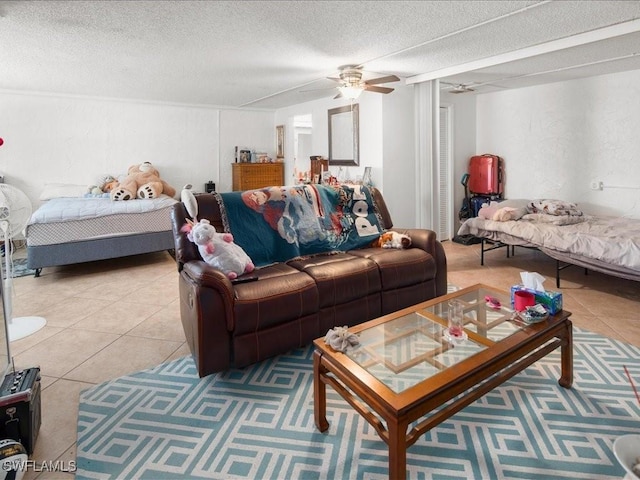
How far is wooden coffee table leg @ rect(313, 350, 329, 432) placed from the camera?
65.7 inches

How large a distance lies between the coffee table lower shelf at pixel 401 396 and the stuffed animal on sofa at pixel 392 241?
4.31ft

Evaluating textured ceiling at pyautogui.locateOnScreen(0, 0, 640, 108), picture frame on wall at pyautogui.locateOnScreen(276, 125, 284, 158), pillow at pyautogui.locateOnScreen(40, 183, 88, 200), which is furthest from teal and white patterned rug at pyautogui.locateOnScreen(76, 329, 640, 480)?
picture frame on wall at pyautogui.locateOnScreen(276, 125, 284, 158)

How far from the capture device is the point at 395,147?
4.59 metres

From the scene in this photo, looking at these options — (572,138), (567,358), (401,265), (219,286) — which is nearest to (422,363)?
(567,358)

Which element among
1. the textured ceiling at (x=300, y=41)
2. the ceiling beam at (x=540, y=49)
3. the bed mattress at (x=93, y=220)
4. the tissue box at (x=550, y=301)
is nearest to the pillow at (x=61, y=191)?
the bed mattress at (x=93, y=220)

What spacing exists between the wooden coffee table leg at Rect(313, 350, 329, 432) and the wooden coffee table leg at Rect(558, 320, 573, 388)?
A: 1249 millimetres

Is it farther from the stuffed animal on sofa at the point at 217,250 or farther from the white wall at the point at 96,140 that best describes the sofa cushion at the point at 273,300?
the white wall at the point at 96,140

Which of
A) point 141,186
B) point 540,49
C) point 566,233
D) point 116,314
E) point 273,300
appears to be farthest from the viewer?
point 141,186

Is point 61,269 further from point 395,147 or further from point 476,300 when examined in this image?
point 476,300

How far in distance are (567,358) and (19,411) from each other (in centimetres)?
253

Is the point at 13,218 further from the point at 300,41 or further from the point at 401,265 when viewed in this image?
the point at 401,265

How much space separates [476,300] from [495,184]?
3.81 meters

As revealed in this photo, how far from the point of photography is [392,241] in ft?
10.1

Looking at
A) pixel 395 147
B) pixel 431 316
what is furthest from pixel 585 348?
pixel 395 147
